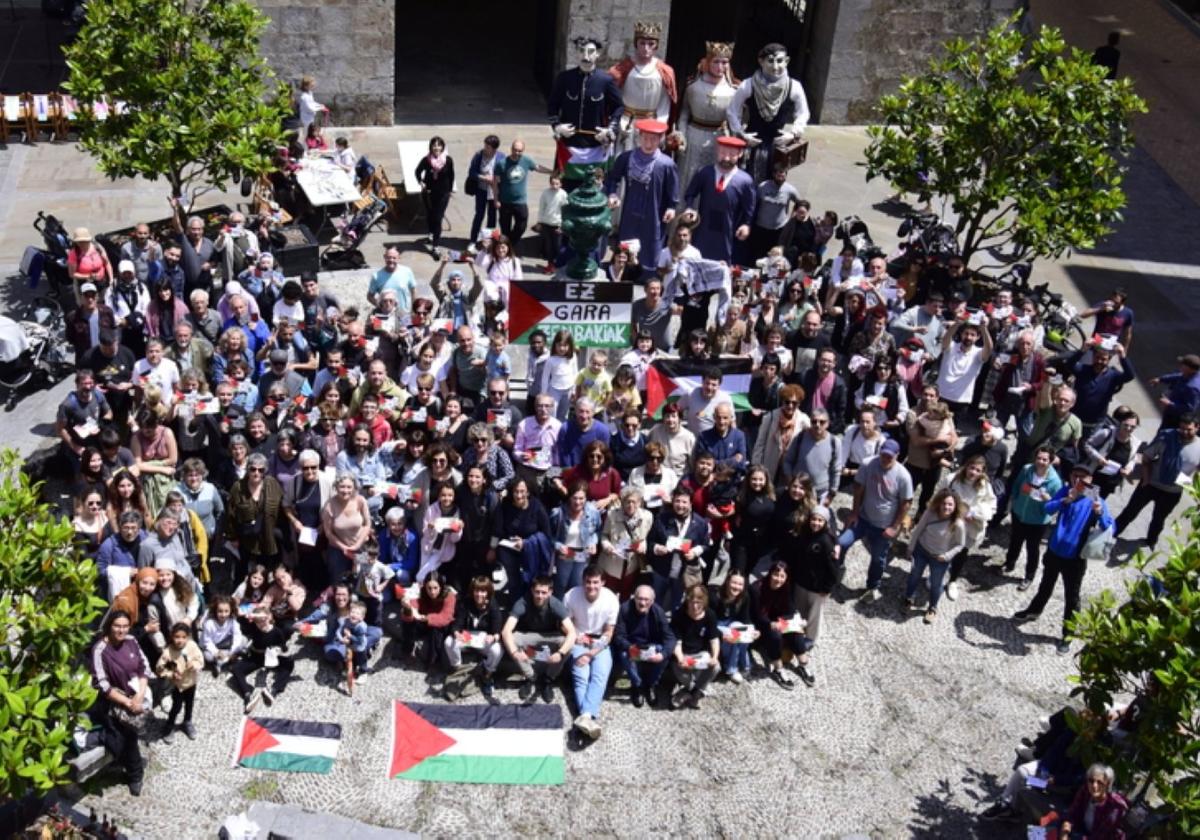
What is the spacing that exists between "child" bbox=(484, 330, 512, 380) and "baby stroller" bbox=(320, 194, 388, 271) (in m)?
4.70

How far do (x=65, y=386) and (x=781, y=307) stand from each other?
26.1ft

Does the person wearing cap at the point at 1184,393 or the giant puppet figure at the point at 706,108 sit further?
the giant puppet figure at the point at 706,108

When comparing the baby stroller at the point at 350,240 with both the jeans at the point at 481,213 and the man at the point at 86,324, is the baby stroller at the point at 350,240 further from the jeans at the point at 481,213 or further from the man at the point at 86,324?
the man at the point at 86,324

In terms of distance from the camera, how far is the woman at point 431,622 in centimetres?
1243

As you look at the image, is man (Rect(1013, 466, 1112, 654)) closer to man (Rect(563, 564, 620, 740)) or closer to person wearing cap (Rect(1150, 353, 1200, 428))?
person wearing cap (Rect(1150, 353, 1200, 428))

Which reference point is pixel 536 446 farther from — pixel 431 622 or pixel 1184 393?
pixel 1184 393

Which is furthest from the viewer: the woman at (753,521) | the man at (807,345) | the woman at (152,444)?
the man at (807,345)

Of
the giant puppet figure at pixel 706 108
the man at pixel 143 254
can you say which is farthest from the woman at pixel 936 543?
the man at pixel 143 254

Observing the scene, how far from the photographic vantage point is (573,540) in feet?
42.3

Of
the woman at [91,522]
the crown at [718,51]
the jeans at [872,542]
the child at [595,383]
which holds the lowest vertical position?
the jeans at [872,542]

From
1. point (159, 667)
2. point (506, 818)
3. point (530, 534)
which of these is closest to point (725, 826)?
point (506, 818)

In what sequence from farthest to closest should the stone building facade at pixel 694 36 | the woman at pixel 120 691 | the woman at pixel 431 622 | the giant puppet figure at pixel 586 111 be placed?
the stone building facade at pixel 694 36
the giant puppet figure at pixel 586 111
the woman at pixel 431 622
the woman at pixel 120 691

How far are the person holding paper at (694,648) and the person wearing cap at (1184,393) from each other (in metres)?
5.98

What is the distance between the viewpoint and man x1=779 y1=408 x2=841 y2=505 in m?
13.7
